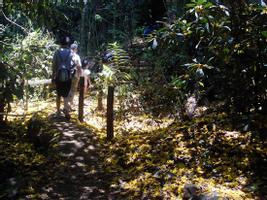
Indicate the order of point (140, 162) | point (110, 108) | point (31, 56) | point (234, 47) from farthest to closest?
point (31, 56) < point (110, 108) < point (140, 162) < point (234, 47)

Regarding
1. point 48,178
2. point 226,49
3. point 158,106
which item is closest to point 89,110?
point 158,106

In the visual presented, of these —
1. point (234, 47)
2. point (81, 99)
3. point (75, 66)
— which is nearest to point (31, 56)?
point (75, 66)

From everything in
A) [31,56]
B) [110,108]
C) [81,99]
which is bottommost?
[110,108]

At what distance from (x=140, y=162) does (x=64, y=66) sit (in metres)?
3.50

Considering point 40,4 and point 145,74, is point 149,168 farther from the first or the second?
point 145,74

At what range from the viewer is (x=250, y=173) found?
6500 millimetres

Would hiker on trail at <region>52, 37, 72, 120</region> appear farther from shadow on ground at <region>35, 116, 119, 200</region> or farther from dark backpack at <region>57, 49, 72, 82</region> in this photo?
shadow on ground at <region>35, 116, 119, 200</region>

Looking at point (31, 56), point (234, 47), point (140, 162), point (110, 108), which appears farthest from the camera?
point (31, 56)

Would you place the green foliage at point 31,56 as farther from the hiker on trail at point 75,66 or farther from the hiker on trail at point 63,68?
the hiker on trail at point 75,66

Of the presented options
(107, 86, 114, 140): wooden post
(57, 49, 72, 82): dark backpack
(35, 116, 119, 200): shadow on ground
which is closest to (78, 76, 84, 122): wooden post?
(57, 49, 72, 82): dark backpack

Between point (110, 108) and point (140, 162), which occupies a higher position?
point (110, 108)

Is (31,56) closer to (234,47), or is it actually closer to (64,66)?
(64,66)

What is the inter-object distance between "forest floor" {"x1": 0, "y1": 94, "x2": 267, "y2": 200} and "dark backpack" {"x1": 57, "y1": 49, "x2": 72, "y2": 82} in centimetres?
110

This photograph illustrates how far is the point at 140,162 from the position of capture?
26.0ft
